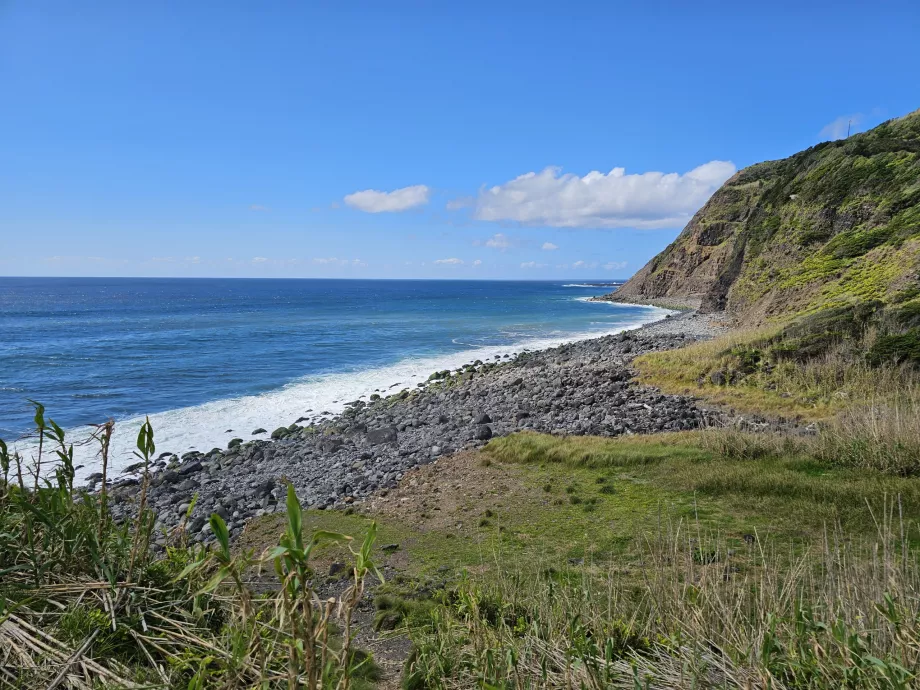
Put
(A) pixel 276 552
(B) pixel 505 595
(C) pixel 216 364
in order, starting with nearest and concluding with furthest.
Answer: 1. (A) pixel 276 552
2. (B) pixel 505 595
3. (C) pixel 216 364

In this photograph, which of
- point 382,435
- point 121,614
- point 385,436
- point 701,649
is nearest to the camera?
point 121,614

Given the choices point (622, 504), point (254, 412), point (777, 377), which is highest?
point (777, 377)

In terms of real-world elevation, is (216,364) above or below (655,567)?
below

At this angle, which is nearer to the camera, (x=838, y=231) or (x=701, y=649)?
(x=701, y=649)

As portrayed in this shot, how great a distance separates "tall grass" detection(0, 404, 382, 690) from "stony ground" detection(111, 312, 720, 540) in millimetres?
7933

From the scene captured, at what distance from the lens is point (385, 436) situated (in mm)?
18047

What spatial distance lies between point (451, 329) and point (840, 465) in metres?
50.0

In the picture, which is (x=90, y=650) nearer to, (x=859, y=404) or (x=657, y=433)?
(x=657, y=433)

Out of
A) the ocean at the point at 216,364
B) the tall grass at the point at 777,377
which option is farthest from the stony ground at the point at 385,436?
the ocean at the point at 216,364

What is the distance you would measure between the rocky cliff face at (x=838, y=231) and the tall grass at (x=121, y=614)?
2289 centimetres

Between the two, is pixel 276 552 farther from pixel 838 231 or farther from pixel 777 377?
pixel 838 231

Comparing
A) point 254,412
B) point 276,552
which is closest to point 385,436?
point 254,412

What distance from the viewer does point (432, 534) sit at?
9109 mm

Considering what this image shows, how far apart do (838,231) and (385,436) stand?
2662 centimetres
